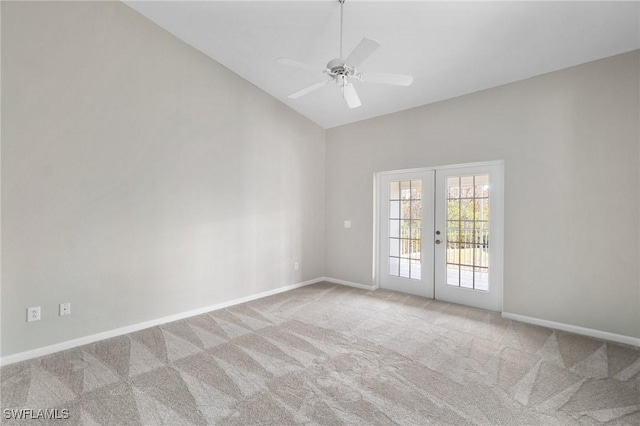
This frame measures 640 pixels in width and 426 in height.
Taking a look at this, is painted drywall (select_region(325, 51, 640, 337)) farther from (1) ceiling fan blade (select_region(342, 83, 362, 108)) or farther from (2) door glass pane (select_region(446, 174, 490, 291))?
(1) ceiling fan blade (select_region(342, 83, 362, 108))

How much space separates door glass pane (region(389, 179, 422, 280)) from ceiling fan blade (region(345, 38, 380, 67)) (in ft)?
8.85

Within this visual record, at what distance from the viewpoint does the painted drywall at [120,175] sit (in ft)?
8.66

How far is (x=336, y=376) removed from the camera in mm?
2396

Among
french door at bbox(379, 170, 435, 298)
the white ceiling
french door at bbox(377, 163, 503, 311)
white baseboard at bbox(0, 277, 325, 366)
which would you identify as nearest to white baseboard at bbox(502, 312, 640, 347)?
french door at bbox(377, 163, 503, 311)

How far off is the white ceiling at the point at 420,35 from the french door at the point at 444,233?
4.20ft

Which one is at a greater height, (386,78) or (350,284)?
(386,78)

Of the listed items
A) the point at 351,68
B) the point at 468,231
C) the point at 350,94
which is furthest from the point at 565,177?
the point at 351,68

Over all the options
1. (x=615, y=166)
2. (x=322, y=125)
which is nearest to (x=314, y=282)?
(x=322, y=125)

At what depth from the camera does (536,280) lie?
3.57m

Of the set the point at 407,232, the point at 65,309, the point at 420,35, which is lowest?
the point at 65,309

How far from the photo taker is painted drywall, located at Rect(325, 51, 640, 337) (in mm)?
3041

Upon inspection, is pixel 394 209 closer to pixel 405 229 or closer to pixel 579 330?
pixel 405 229

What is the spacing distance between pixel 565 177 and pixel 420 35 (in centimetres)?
231

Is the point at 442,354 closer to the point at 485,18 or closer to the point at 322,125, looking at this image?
the point at 485,18
